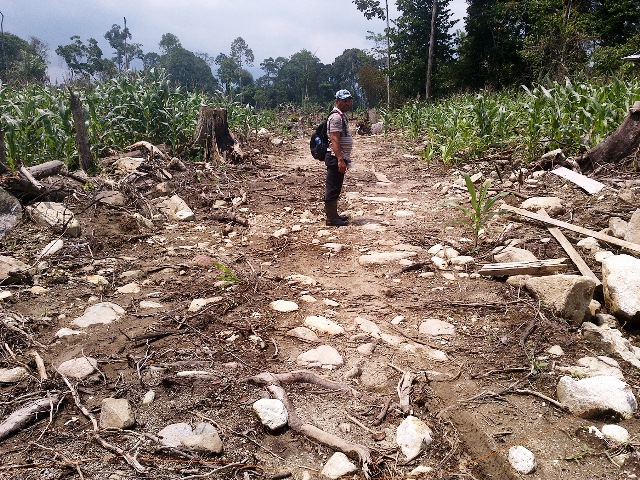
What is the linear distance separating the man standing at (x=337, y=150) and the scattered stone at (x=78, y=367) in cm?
323

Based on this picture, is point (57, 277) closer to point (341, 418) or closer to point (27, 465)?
point (27, 465)

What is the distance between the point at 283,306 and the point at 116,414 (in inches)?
55.5

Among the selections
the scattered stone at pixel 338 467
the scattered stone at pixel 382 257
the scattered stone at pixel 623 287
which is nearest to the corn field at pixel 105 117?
the scattered stone at pixel 382 257

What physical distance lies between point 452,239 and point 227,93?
34.6ft

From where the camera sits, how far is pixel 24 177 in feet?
15.2

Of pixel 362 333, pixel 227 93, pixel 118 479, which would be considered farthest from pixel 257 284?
pixel 227 93

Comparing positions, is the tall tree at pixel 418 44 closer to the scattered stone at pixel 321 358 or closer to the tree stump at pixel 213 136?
the tree stump at pixel 213 136

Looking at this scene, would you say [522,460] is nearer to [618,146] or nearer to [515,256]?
[515,256]

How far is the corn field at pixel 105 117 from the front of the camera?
6.38 metres

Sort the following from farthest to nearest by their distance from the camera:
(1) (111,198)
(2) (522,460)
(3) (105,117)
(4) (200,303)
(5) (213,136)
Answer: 1. (5) (213,136)
2. (3) (105,117)
3. (1) (111,198)
4. (4) (200,303)
5. (2) (522,460)

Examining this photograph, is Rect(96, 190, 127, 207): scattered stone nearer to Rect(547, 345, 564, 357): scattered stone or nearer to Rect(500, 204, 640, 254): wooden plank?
Rect(500, 204, 640, 254): wooden plank

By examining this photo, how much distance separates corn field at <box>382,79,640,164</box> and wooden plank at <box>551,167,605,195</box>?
0.98 meters

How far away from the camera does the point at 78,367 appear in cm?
232

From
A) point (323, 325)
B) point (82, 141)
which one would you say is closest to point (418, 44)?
point (82, 141)
